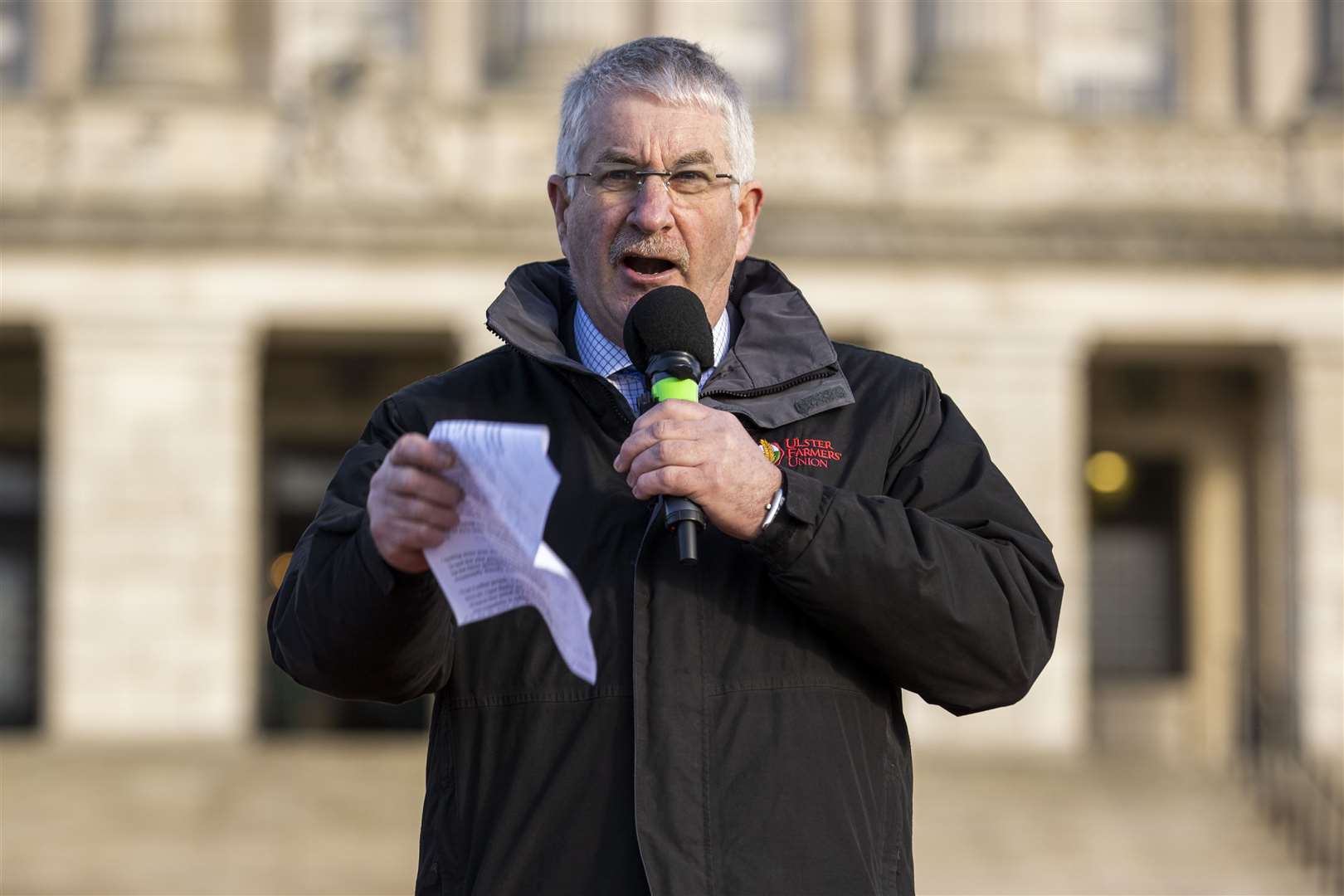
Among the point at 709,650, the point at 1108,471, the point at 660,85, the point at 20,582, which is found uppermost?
the point at 660,85

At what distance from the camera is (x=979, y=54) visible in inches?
928

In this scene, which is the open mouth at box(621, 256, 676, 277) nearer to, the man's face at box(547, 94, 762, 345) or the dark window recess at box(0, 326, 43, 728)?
the man's face at box(547, 94, 762, 345)

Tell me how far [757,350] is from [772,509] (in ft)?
1.66

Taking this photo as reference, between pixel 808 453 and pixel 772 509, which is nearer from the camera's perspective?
pixel 772 509

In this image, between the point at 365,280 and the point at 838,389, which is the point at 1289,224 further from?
the point at 838,389

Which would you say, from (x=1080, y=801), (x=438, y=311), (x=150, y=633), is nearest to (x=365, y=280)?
(x=438, y=311)

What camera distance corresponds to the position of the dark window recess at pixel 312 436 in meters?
25.5

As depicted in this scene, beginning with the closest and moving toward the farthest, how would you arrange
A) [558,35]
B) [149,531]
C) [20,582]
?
[149,531], [558,35], [20,582]

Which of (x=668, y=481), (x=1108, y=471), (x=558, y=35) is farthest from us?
(x=1108, y=471)

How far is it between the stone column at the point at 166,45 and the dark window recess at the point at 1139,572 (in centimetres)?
1210

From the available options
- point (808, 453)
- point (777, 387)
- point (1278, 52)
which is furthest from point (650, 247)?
point (1278, 52)

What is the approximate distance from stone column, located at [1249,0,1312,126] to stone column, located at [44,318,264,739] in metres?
12.1

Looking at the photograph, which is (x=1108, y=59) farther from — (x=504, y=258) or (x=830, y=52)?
(x=504, y=258)

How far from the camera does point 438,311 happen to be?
72.9 feet
